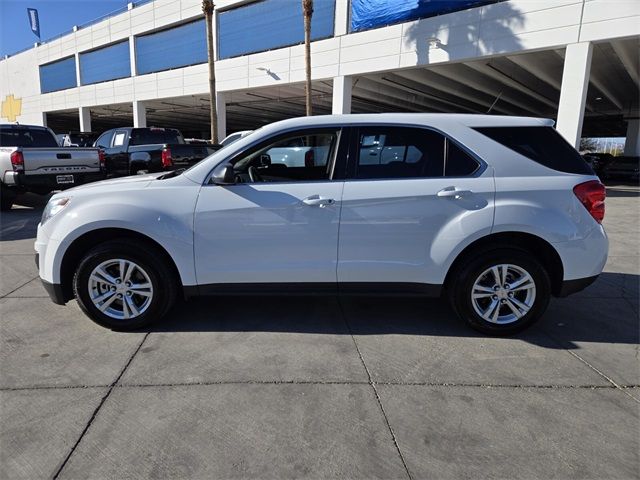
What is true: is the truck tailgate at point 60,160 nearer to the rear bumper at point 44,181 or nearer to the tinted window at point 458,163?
the rear bumper at point 44,181

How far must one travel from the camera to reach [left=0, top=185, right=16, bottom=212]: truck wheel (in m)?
8.72

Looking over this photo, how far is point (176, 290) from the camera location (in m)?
3.51

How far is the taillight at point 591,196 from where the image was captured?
331cm

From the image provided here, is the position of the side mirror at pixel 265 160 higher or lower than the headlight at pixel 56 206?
higher

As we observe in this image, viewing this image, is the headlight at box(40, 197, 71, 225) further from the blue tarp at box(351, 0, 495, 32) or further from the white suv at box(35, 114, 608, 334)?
the blue tarp at box(351, 0, 495, 32)

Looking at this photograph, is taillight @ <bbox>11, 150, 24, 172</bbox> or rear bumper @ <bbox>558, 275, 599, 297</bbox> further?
taillight @ <bbox>11, 150, 24, 172</bbox>

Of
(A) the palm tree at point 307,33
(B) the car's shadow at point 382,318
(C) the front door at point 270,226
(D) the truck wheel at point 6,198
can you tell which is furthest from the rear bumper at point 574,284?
(A) the palm tree at point 307,33

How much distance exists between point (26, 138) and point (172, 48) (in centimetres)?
1658

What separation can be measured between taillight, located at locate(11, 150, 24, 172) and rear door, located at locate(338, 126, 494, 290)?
25.9 feet

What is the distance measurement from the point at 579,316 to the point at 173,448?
12.5 feet

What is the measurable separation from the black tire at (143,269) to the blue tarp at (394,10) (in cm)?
1466

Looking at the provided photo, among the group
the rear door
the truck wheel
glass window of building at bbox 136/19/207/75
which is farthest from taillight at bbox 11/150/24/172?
glass window of building at bbox 136/19/207/75

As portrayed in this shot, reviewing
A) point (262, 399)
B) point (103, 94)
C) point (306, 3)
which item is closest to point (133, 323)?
point (262, 399)

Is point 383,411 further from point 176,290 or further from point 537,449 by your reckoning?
point 176,290
